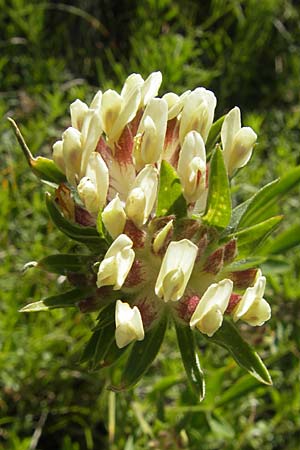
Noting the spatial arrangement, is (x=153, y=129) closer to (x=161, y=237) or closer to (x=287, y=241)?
(x=161, y=237)

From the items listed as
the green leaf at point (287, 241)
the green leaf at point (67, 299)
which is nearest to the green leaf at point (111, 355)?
the green leaf at point (67, 299)

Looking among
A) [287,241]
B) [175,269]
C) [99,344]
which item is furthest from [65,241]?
[175,269]

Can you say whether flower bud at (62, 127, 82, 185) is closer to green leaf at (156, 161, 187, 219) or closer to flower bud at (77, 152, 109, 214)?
flower bud at (77, 152, 109, 214)

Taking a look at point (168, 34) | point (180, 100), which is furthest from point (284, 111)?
point (180, 100)

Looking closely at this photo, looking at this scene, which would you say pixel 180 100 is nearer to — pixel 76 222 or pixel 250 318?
pixel 76 222

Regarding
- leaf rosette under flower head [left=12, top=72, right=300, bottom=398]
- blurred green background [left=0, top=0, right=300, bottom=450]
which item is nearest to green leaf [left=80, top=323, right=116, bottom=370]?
leaf rosette under flower head [left=12, top=72, right=300, bottom=398]
